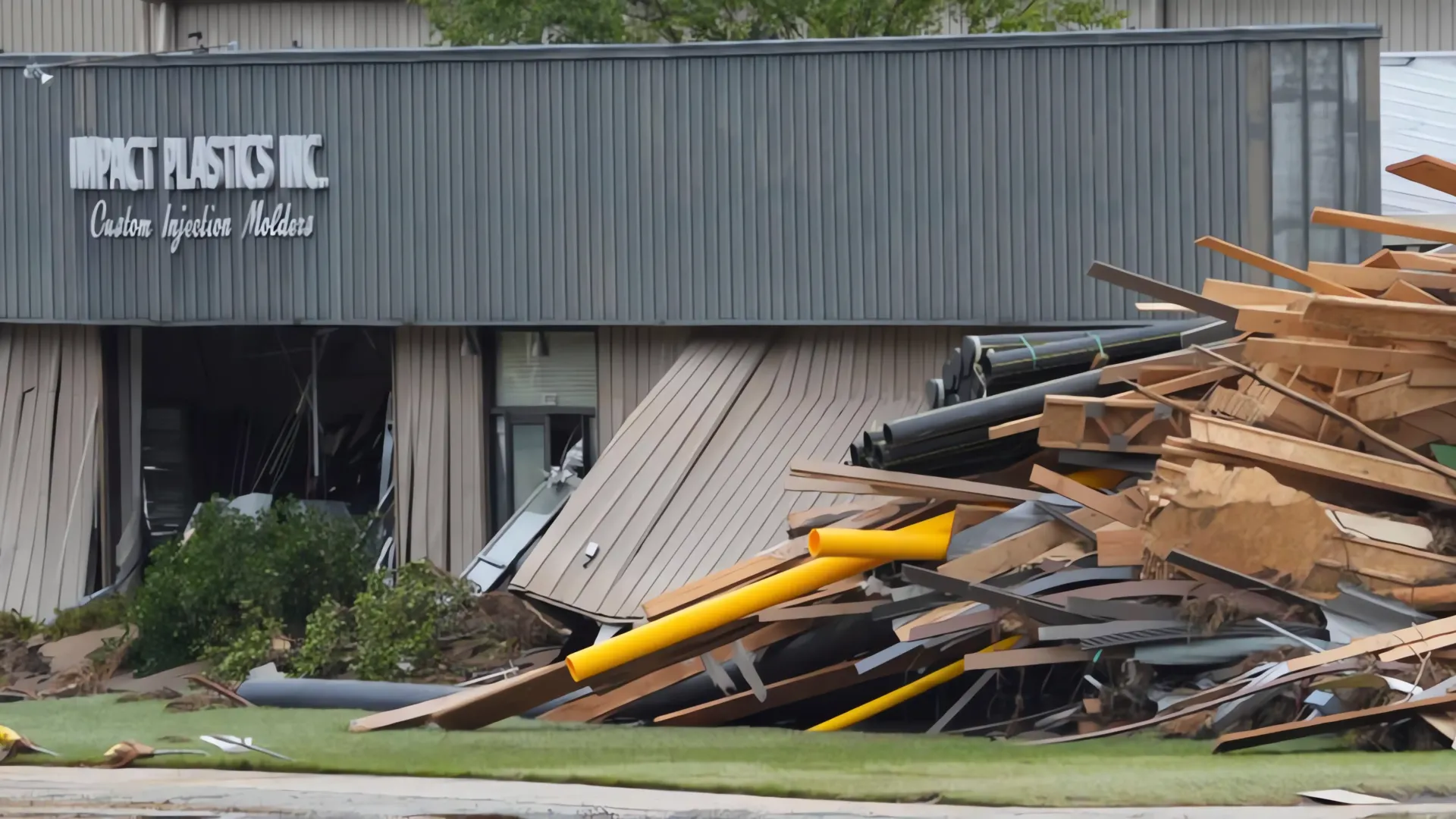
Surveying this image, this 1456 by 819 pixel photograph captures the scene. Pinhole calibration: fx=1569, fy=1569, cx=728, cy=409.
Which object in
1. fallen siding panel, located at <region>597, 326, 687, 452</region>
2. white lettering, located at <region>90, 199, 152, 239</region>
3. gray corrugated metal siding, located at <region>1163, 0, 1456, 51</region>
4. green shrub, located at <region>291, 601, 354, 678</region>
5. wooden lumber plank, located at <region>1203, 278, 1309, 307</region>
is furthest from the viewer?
gray corrugated metal siding, located at <region>1163, 0, 1456, 51</region>

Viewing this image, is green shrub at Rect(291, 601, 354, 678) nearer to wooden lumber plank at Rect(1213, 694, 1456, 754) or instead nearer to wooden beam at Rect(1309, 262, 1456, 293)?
wooden lumber plank at Rect(1213, 694, 1456, 754)

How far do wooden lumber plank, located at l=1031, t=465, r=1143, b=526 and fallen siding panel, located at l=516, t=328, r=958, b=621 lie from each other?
394 cm

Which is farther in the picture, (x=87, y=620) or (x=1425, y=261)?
(x=87, y=620)

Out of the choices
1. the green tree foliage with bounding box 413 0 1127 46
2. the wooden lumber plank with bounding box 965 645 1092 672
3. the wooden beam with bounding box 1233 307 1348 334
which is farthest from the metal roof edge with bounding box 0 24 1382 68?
the wooden lumber plank with bounding box 965 645 1092 672

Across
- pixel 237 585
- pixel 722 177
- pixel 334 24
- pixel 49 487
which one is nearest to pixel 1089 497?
pixel 722 177

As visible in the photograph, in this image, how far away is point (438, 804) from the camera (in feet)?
19.0

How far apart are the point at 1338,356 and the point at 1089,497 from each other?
150cm

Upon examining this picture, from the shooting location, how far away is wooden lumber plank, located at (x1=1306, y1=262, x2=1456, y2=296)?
884cm

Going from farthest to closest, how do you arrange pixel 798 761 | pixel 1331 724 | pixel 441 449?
pixel 441 449 → pixel 798 761 → pixel 1331 724

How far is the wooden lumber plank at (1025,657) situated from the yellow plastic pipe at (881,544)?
0.80m

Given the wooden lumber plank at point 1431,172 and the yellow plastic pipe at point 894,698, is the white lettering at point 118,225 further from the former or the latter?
the wooden lumber plank at point 1431,172

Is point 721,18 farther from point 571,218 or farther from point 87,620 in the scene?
point 87,620

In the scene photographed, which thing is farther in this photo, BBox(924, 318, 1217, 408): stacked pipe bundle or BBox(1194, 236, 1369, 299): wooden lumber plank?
BBox(924, 318, 1217, 408): stacked pipe bundle

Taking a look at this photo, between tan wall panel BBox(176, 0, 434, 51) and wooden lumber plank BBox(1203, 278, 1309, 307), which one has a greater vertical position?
tan wall panel BBox(176, 0, 434, 51)
